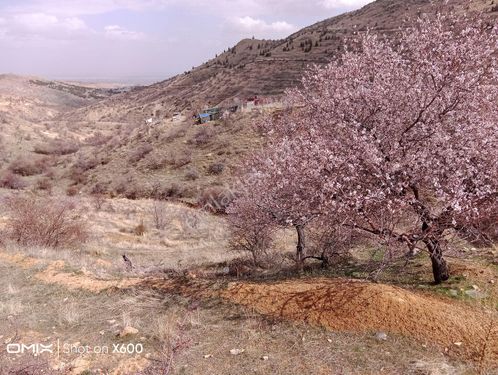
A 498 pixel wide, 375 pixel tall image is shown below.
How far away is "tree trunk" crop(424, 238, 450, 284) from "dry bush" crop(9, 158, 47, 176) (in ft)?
183

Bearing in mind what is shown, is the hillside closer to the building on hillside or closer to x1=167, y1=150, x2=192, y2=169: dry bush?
x1=167, y1=150, x2=192, y2=169: dry bush

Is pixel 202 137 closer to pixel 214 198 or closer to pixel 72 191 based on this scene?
pixel 214 198

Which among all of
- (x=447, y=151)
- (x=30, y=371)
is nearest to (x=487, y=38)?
(x=447, y=151)

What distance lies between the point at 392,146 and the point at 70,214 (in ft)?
82.3

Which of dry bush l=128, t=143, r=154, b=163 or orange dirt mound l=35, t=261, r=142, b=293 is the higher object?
dry bush l=128, t=143, r=154, b=163

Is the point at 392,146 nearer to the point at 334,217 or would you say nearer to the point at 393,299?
the point at 334,217

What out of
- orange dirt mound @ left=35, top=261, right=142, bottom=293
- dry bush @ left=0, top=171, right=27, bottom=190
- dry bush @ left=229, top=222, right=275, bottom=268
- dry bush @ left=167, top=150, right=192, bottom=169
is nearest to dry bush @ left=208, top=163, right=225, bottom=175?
dry bush @ left=167, top=150, right=192, bottom=169

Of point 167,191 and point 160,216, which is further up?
point 167,191

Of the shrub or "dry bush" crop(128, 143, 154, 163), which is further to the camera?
"dry bush" crop(128, 143, 154, 163)

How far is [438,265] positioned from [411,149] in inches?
101

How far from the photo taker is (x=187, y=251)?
75.4 ft

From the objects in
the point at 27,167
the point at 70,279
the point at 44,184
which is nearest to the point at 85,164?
the point at 44,184

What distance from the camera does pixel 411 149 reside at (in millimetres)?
8641

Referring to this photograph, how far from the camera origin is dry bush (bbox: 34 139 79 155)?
228ft
